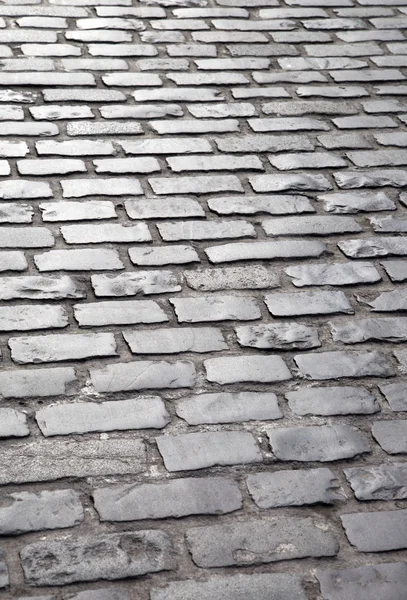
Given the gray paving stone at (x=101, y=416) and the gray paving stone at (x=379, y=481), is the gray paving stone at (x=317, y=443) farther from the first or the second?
the gray paving stone at (x=101, y=416)

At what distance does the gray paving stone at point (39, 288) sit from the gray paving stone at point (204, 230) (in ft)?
1.25

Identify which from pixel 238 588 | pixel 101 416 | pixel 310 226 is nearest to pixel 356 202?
pixel 310 226

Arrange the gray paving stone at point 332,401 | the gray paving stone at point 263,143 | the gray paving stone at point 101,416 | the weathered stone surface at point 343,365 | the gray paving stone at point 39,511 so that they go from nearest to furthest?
the gray paving stone at point 39,511 < the gray paving stone at point 101,416 < the gray paving stone at point 332,401 < the weathered stone surface at point 343,365 < the gray paving stone at point 263,143

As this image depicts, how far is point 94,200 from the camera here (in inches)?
119

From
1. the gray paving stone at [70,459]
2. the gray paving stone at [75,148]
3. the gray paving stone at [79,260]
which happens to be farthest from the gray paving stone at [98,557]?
the gray paving stone at [75,148]

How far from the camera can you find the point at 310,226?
2994 mm

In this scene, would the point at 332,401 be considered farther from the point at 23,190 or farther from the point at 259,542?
the point at 23,190

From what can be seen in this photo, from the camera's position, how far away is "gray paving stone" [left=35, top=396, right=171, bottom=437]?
222cm

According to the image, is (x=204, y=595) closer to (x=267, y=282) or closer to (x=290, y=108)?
(x=267, y=282)

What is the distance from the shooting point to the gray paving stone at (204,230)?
9.52ft

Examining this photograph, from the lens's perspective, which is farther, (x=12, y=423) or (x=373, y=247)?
(x=373, y=247)

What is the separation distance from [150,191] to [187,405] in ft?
3.31

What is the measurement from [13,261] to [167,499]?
989mm

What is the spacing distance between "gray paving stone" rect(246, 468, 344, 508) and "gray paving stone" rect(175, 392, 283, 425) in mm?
185
